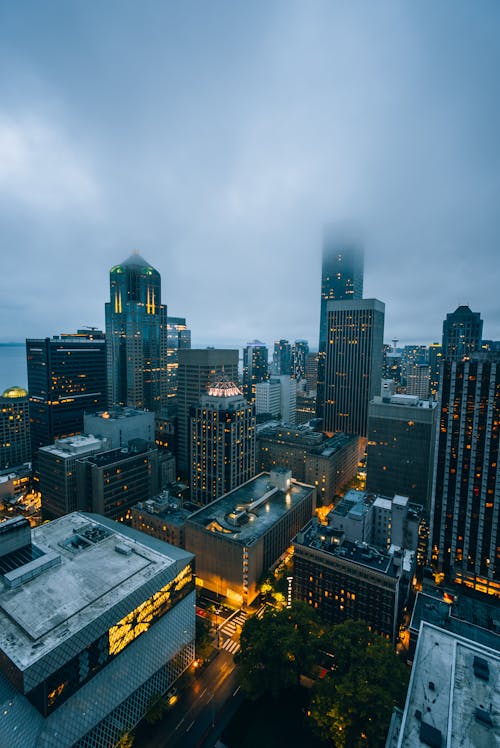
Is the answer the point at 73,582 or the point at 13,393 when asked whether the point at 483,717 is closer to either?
the point at 73,582

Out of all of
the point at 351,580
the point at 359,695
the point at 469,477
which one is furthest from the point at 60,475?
the point at 469,477

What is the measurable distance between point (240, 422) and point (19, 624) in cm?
9709

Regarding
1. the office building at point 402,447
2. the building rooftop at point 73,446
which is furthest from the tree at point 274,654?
the building rooftop at point 73,446

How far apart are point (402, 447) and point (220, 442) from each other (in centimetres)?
7903

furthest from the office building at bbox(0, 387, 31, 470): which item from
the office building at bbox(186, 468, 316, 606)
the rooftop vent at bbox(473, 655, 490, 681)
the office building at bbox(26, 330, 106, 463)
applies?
the rooftop vent at bbox(473, 655, 490, 681)

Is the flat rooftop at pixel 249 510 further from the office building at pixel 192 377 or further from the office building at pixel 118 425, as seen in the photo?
the office building at pixel 118 425

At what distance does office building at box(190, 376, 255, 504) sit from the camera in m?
142

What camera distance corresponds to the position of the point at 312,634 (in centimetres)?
7512

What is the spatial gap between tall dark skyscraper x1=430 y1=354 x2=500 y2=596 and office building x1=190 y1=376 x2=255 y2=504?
7234 centimetres

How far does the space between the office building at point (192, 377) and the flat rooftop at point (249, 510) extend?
206 ft

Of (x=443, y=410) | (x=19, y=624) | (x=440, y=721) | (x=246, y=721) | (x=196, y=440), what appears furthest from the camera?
(x=196, y=440)

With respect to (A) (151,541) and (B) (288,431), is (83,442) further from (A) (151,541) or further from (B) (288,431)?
(B) (288,431)

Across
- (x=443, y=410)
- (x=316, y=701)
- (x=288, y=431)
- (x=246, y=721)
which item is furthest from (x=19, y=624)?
(x=288, y=431)

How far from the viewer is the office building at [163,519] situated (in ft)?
368
